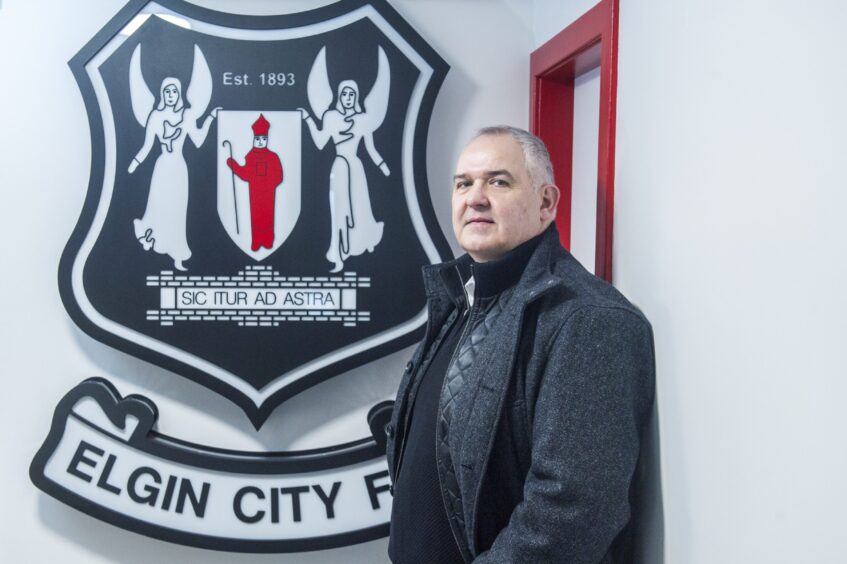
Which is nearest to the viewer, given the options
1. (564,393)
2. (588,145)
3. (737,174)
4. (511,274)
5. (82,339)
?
(737,174)

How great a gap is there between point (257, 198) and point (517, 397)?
0.99m

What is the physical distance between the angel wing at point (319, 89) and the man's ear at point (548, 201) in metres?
0.75

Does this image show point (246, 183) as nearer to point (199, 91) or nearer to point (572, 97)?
point (199, 91)

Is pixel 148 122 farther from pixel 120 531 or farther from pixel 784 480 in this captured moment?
pixel 784 480

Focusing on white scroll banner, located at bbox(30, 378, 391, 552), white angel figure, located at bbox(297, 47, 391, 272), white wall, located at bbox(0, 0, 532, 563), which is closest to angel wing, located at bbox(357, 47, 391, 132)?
white angel figure, located at bbox(297, 47, 391, 272)

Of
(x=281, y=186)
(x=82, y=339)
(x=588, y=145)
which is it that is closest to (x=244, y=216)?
(x=281, y=186)

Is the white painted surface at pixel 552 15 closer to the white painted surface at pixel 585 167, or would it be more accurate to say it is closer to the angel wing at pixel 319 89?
the white painted surface at pixel 585 167

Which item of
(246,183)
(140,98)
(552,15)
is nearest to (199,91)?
(140,98)

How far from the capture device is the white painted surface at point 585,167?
5.70 ft

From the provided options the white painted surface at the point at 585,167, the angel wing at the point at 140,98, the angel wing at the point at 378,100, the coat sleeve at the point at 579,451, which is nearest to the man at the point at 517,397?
the coat sleeve at the point at 579,451

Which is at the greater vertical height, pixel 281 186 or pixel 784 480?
pixel 281 186

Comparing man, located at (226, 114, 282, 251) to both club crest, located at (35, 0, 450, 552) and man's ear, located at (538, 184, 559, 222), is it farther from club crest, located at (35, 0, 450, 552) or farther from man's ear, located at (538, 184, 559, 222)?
man's ear, located at (538, 184, 559, 222)

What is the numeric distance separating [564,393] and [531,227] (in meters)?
0.36

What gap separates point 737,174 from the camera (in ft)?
3.13
